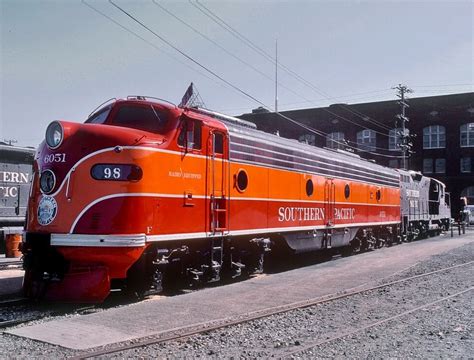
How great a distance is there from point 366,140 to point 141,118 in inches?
1987

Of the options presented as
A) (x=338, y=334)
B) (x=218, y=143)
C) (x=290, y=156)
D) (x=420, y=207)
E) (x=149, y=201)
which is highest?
(x=290, y=156)

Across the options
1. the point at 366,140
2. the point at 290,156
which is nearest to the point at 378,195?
the point at 290,156

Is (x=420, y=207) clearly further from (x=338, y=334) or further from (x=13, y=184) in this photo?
(x=338, y=334)

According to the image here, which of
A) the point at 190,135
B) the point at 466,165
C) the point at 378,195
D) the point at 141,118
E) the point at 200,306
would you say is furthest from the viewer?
the point at 466,165

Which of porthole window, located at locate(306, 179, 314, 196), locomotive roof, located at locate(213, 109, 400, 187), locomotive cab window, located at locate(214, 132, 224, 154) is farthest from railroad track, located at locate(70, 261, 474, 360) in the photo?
porthole window, located at locate(306, 179, 314, 196)

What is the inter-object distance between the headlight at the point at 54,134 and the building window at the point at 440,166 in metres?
52.0

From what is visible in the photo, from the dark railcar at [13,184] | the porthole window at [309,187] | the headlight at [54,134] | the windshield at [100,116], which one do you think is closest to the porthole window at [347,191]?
the porthole window at [309,187]

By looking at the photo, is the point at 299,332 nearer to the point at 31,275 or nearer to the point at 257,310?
the point at 257,310

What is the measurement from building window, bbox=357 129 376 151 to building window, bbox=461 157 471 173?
930 cm

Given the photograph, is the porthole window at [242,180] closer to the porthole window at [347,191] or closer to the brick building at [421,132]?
the porthole window at [347,191]

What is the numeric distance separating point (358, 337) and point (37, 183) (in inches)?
227

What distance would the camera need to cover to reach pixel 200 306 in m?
8.58

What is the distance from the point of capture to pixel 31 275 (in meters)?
8.35

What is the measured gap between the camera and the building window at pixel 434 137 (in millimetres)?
53844
